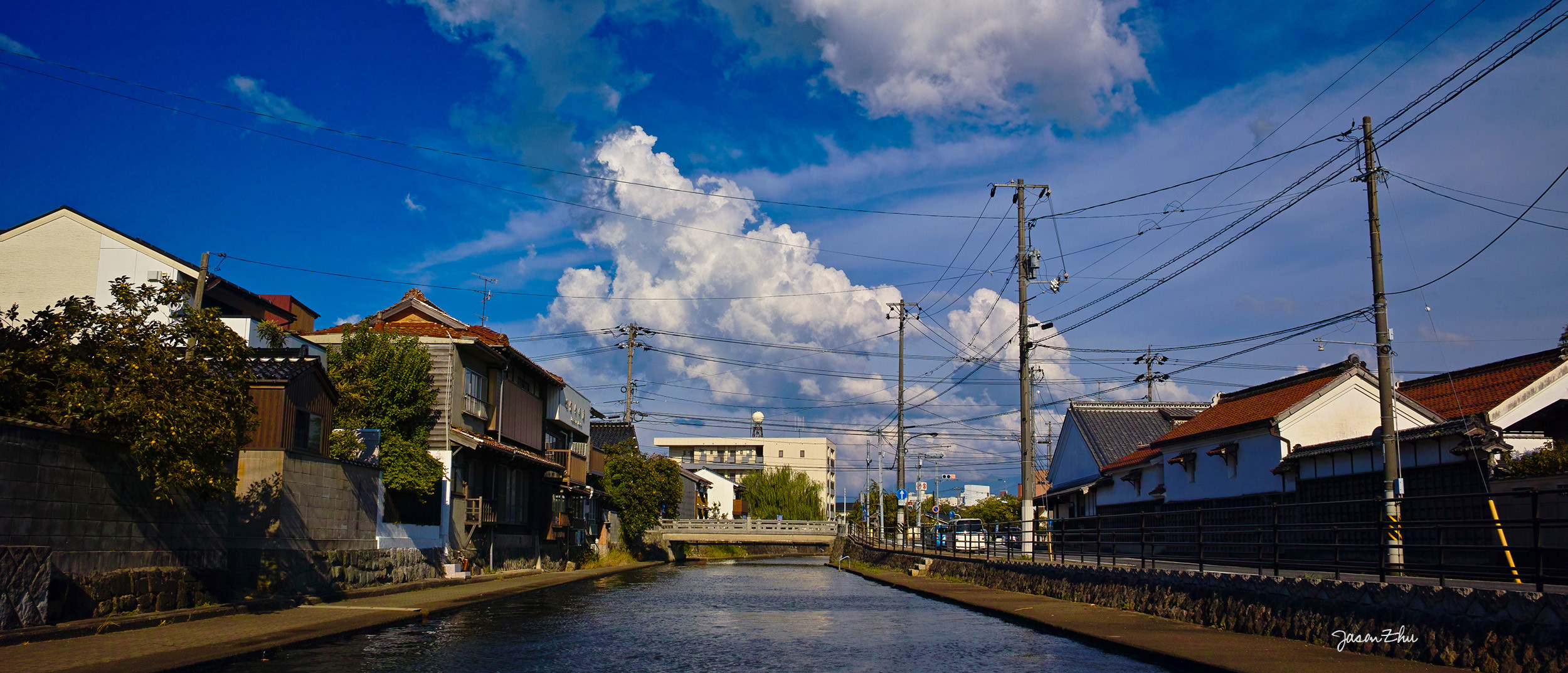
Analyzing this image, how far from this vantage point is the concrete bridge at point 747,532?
67.7m

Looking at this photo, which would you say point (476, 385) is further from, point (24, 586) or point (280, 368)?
point (24, 586)

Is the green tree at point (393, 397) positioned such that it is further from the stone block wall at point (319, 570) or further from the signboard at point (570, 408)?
the signboard at point (570, 408)

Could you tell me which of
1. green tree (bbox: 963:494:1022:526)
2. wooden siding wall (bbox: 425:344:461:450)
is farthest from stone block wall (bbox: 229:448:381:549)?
green tree (bbox: 963:494:1022:526)

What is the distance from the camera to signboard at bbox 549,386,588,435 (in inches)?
1810

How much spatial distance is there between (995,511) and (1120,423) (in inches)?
1627

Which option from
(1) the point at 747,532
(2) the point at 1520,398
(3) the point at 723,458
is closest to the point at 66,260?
(2) the point at 1520,398

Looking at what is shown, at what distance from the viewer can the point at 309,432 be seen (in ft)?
77.2

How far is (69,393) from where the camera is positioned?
13.9 metres

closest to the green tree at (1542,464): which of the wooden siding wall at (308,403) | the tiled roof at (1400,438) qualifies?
the tiled roof at (1400,438)

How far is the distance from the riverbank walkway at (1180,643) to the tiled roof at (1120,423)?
22736 millimetres

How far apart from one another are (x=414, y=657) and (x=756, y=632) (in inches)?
239

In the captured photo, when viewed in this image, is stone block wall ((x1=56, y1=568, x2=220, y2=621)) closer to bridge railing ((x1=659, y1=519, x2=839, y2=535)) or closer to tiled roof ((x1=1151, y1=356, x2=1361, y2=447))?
tiled roof ((x1=1151, y1=356, x2=1361, y2=447))

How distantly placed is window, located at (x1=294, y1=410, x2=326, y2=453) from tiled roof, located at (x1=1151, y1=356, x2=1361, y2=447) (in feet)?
79.4

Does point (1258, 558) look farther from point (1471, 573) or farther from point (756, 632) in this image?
point (756, 632)
